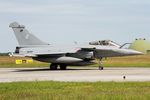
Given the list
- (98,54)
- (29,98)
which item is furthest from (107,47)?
(29,98)

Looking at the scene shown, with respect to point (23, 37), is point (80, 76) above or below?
below

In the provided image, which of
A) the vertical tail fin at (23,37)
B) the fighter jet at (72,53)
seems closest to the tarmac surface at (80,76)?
the fighter jet at (72,53)

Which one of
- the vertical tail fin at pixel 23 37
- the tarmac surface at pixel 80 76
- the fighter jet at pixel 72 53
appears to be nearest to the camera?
the tarmac surface at pixel 80 76

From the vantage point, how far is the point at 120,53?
135 ft

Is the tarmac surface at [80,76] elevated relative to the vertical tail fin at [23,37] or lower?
lower

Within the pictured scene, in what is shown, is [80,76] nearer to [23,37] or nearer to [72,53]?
[72,53]

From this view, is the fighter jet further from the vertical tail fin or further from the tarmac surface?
the tarmac surface

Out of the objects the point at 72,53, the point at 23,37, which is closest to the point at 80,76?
Result: the point at 72,53

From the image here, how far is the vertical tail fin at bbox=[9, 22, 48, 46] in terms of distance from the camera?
43938mm

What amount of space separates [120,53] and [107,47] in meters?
1.44

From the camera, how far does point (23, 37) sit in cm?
4406

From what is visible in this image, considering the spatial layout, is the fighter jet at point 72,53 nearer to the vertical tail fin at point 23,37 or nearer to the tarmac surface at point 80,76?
the vertical tail fin at point 23,37

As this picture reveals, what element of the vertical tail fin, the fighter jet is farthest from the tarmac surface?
the vertical tail fin

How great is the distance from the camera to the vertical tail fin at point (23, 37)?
43.9 meters
